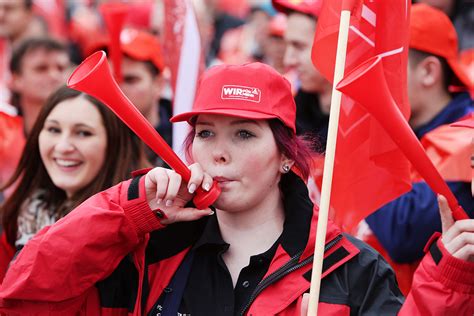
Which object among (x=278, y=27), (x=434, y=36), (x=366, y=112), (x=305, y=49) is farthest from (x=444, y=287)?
(x=278, y=27)

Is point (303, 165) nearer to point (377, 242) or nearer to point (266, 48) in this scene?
point (377, 242)

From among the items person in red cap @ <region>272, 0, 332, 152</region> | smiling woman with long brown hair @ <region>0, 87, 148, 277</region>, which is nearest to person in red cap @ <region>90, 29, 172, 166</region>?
person in red cap @ <region>272, 0, 332, 152</region>

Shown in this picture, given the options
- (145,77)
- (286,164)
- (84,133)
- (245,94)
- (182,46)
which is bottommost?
(286,164)

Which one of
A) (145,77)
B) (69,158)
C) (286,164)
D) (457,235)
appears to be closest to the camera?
(457,235)

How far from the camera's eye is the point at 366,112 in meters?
3.59

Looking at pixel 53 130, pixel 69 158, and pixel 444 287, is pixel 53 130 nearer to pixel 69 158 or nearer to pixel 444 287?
pixel 69 158

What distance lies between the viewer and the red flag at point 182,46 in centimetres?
549

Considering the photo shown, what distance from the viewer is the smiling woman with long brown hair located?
14.5 feet

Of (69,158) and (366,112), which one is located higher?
(366,112)

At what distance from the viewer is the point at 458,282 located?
9.39ft

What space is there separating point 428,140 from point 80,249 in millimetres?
1954

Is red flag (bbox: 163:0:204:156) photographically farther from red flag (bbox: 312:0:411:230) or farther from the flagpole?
the flagpole

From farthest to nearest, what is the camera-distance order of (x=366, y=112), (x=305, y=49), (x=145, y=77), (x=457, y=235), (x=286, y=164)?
(x=145, y=77) → (x=305, y=49) → (x=366, y=112) → (x=286, y=164) → (x=457, y=235)

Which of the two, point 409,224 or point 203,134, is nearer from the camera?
point 203,134
